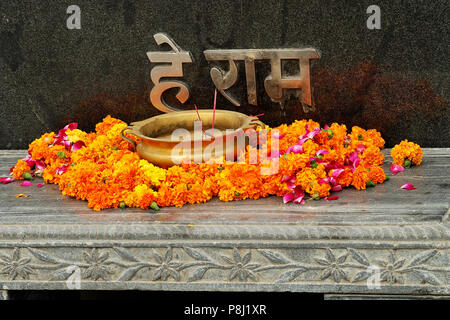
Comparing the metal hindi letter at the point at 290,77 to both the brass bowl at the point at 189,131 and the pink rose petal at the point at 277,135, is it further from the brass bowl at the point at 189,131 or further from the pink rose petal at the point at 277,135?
the pink rose petal at the point at 277,135

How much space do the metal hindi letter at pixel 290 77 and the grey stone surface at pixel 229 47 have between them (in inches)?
1.7

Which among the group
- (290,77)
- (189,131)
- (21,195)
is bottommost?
(21,195)

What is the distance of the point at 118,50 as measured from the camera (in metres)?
3.21

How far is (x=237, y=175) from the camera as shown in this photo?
Result: 8.34ft

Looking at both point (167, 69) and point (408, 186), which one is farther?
point (167, 69)

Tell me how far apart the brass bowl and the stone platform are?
0.30 metres

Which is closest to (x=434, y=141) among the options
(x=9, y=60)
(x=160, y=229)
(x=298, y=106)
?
(x=298, y=106)

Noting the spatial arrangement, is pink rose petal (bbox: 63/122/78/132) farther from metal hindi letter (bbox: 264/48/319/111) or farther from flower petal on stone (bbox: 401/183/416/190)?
flower petal on stone (bbox: 401/183/416/190)

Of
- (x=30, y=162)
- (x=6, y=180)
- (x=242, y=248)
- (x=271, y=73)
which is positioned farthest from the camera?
(x=271, y=73)

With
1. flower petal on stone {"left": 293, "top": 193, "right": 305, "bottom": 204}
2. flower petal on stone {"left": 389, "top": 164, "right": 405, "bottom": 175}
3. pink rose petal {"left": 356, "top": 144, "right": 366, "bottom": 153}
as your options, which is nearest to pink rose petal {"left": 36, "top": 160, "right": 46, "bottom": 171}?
flower petal on stone {"left": 293, "top": 193, "right": 305, "bottom": 204}

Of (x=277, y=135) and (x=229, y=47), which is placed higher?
(x=229, y=47)

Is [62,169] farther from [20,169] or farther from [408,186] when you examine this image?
[408,186]

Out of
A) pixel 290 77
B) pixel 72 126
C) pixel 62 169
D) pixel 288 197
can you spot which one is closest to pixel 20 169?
pixel 62 169

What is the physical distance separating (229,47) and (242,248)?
4.24 feet
